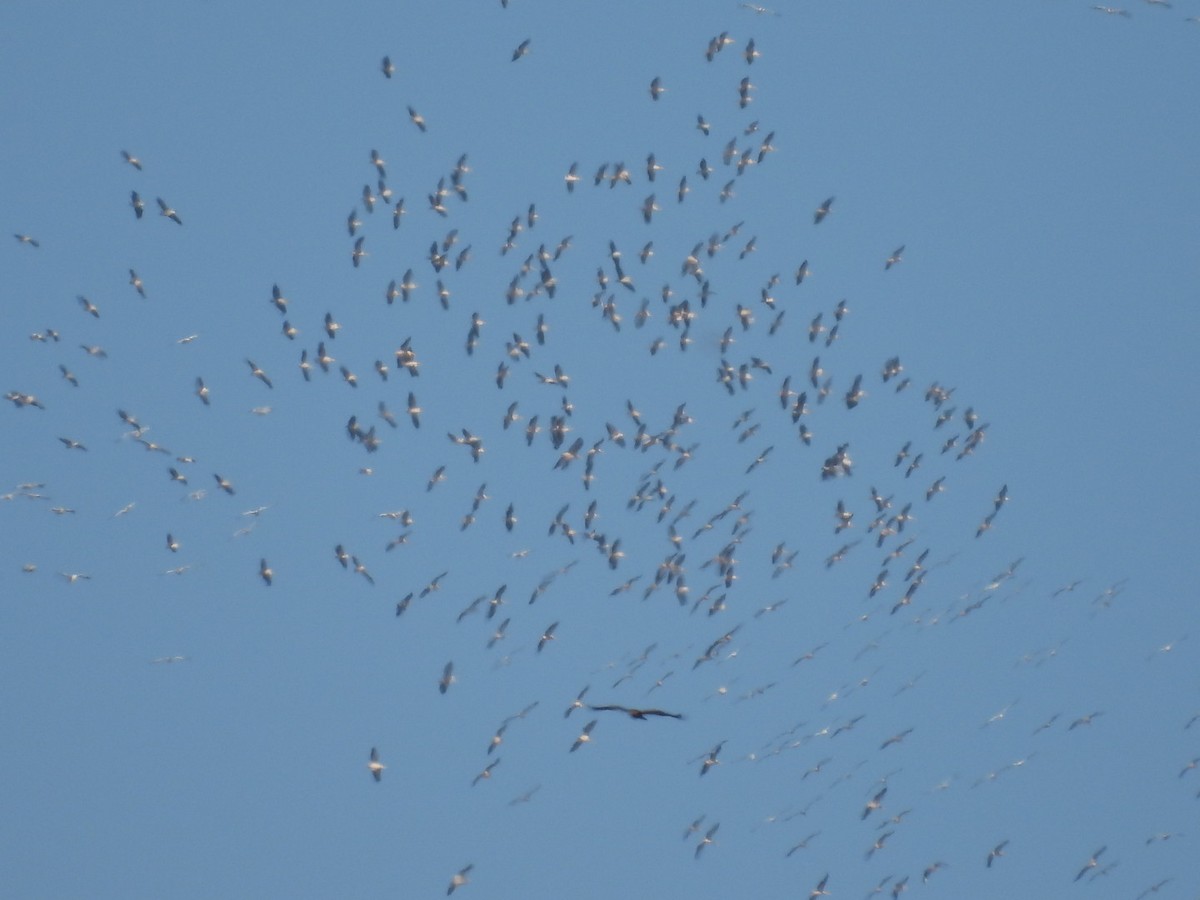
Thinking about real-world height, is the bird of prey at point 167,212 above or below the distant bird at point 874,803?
above

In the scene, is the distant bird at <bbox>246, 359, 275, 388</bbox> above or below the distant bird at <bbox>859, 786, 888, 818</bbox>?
above

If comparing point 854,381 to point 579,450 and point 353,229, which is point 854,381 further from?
point 353,229

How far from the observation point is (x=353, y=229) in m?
43.8

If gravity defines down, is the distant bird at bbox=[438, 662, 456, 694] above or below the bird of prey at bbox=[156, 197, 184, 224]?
below

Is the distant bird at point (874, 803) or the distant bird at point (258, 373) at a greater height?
the distant bird at point (258, 373)

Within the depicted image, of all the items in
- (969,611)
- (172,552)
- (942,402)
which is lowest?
(969,611)

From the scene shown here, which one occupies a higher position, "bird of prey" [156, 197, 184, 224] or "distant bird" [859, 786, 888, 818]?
"bird of prey" [156, 197, 184, 224]

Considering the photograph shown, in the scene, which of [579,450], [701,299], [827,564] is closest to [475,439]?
[579,450]

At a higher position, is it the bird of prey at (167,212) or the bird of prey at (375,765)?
the bird of prey at (167,212)

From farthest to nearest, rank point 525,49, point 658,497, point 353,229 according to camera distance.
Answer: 1. point 658,497
2. point 353,229
3. point 525,49

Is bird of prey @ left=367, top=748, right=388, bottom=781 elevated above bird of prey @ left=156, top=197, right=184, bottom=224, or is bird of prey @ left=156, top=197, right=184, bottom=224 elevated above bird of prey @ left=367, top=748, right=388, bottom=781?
bird of prey @ left=156, top=197, right=184, bottom=224

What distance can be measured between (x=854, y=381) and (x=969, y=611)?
5.50 m

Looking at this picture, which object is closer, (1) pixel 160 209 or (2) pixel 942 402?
(1) pixel 160 209

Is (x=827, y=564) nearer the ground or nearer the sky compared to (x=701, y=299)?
nearer the ground
